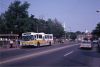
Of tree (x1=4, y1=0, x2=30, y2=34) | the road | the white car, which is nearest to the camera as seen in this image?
the road

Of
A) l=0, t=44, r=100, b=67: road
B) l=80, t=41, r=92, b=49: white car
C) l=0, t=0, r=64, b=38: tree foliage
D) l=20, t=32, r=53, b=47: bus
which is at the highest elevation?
l=0, t=0, r=64, b=38: tree foliage

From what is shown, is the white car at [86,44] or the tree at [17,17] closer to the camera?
the white car at [86,44]

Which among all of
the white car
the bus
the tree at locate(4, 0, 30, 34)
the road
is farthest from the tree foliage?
the road

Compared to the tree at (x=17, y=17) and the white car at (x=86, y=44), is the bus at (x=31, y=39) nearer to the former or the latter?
the white car at (x=86, y=44)

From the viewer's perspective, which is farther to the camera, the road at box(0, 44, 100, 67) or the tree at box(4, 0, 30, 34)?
the tree at box(4, 0, 30, 34)

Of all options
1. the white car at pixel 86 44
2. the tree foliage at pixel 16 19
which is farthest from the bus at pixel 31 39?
the tree foliage at pixel 16 19

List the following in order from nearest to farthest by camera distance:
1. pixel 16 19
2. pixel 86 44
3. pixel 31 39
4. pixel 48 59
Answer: pixel 48 59
pixel 86 44
pixel 31 39
pixel 16 19

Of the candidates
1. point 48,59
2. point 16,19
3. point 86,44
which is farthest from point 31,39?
point 16,19

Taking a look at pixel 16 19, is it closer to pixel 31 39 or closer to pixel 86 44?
pixel 31 39

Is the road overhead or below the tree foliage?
below

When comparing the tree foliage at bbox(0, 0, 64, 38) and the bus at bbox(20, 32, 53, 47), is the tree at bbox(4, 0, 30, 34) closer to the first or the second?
the tree foliage at bbox(0, 0, 64, 38)

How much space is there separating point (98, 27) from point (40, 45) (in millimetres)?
102273

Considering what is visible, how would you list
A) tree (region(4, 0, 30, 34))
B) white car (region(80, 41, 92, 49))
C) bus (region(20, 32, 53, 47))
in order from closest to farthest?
white car (region(80, 41, 92, 49)) < bus (region(20, 32, 53, 47)) < tree (region(4, 0, 30, 34))

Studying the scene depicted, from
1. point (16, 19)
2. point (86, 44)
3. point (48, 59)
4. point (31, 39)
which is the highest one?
point (16, 19)
